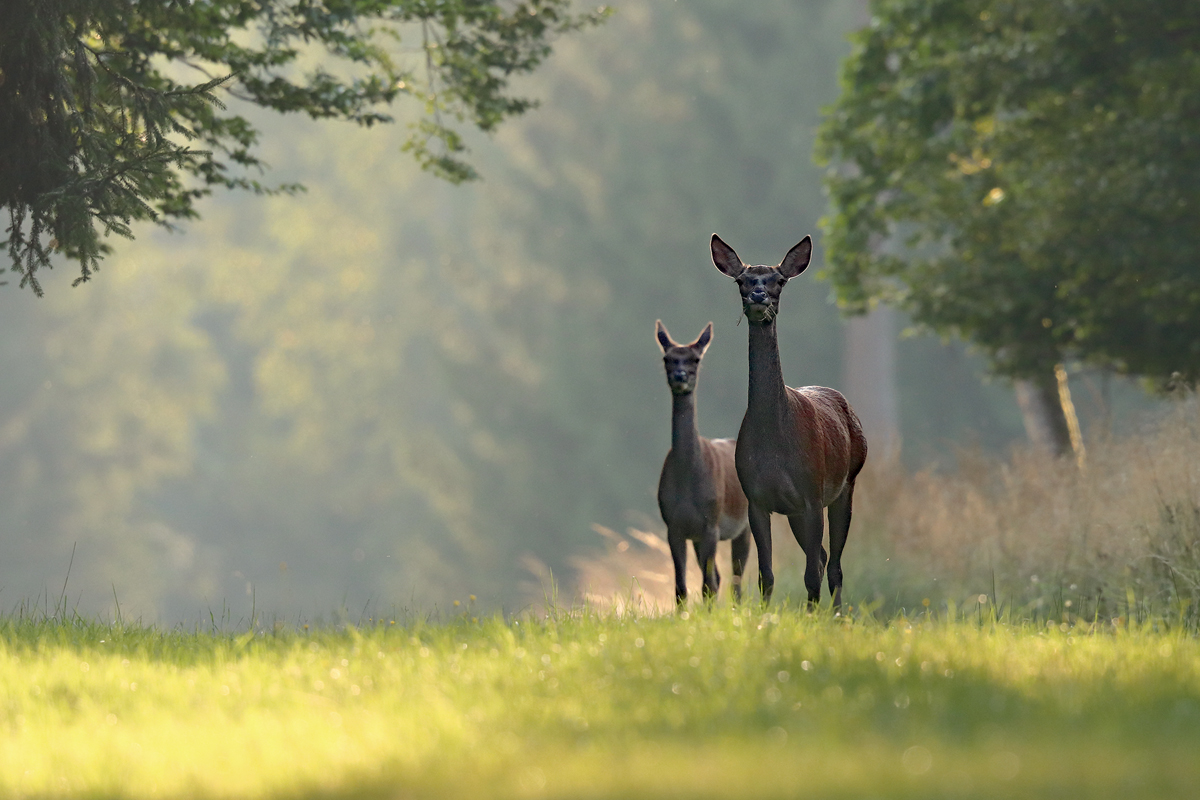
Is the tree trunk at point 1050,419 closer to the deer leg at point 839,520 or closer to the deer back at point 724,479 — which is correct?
the deer back at point 724,479

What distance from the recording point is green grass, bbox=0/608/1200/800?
187 inches

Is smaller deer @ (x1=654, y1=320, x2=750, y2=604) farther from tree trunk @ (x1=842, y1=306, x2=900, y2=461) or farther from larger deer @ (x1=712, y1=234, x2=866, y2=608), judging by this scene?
tree trunk @ (x1=842, y1=306, x2=900, y2=461)

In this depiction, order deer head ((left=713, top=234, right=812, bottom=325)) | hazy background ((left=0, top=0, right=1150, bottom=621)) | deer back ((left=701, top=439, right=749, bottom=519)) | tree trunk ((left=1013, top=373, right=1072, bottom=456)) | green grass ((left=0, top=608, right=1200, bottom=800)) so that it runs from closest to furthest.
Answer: green grass ((left=0, top=608, right=1200, bottom=800))
deer head ((left=713, top=234, right=812, bottom=325))
deer back ((left=701, top=439, right=749, bottom=519))
tree trunk ((left=1013, top=373, right=1072, bottom=456))
hazy background ((left=0, top=0, right=1150, bottom=621))

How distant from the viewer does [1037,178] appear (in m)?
15.3

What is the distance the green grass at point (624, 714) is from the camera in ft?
15.6

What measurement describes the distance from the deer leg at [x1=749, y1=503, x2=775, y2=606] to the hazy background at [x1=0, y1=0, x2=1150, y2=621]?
1056 inches

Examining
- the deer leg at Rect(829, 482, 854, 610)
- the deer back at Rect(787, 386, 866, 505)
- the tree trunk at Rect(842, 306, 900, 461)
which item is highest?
the tree trunk at Rect(842, 306, 900, 461)

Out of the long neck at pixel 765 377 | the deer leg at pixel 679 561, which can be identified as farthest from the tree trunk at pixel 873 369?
the long neck at pixel 765 377

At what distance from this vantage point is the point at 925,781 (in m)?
4.56

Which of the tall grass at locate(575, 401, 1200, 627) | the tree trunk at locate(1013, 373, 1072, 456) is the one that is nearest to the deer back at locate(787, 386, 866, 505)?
the tall grass at locate(575, 401, 1200, 627)

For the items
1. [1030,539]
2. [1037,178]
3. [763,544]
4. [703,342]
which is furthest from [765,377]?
[1037,178]

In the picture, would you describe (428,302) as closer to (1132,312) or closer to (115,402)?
(115,402)

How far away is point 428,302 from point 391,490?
744 cm

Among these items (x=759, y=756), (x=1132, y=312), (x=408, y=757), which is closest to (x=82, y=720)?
(x=408, y=757)
